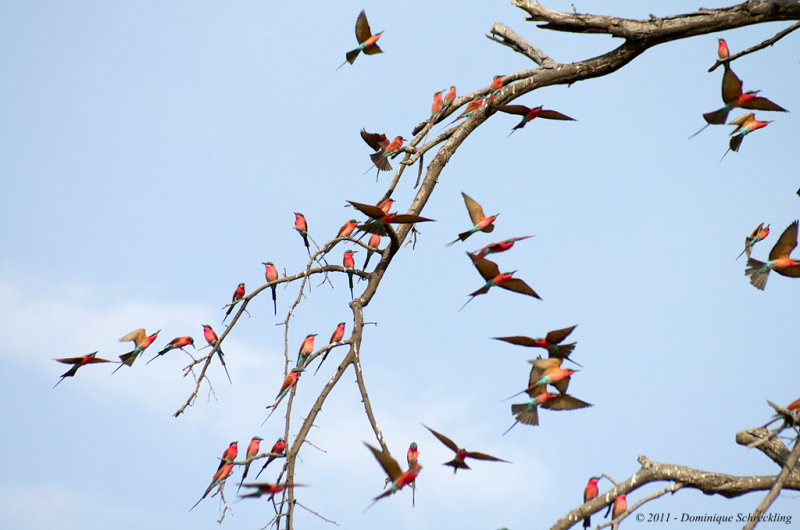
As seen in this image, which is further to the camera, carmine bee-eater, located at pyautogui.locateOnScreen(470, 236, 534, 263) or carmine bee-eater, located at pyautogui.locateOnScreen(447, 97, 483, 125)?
carmine bee-eater, located at pyautogui.locateOnScreen(447, 97, 483, 125)

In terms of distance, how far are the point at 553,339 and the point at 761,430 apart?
2.13 meters

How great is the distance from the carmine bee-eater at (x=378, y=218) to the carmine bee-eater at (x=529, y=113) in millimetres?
1666

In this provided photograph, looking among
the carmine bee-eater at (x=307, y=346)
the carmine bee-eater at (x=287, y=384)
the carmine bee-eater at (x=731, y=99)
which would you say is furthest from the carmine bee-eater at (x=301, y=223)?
the carmine bee-eater at (x=731, y=99)

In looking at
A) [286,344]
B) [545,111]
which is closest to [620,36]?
[545,111]

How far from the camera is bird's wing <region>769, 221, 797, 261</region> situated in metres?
6.21

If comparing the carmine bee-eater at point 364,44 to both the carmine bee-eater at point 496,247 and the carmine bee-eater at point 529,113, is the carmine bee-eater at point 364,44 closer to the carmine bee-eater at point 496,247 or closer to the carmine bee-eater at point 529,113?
the carmine bee-eater at point 529,113

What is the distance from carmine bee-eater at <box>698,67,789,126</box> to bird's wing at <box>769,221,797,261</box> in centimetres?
99

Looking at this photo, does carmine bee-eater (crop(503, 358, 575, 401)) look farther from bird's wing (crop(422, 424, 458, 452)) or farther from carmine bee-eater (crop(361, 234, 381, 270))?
carmine bee-eater (crop(361, 234, 381, 270))

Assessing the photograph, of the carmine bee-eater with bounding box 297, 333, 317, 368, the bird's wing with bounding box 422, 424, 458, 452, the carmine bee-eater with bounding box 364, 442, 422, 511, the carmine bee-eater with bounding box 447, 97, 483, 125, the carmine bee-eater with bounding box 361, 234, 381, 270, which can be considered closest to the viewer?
the carmine bee-eater with bounding box 364, 442, 422, 511

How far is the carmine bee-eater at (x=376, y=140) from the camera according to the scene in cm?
719

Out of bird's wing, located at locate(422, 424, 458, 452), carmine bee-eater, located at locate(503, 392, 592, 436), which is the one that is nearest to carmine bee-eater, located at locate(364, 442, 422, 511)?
bird's wing, located at locate(422, 424, 458, 452)

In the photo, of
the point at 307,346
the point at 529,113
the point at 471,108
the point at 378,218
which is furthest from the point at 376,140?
the point at 307,346

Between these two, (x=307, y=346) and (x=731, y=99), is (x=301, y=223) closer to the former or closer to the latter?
(x=307, y=346)

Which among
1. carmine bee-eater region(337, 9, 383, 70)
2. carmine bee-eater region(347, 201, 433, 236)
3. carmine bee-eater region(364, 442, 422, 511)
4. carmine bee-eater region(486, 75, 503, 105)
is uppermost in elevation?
carmine bee-eater region(337, 9, 383, 70)
